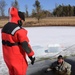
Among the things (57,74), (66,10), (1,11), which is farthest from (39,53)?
(66,10)

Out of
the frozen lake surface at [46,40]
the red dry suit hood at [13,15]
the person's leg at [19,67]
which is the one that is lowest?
the frozen lake surface at [46,40]

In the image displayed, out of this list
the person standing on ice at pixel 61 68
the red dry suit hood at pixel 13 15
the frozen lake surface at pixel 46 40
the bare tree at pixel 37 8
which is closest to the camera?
the red dry suit hood at pixel 13 15

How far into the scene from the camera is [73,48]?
9.86 m

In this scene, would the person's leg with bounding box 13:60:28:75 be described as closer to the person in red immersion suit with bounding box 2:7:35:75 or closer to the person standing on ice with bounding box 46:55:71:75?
the person in red immersion suit with bounding box 2:7:35:75

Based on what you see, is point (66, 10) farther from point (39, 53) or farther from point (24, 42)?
point (24, 42)

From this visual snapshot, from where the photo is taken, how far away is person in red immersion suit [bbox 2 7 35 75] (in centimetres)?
306

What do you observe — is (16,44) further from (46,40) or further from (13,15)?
(46,40)

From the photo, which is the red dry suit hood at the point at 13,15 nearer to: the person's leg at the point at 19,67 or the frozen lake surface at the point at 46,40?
the person's leg at the point at 19,67

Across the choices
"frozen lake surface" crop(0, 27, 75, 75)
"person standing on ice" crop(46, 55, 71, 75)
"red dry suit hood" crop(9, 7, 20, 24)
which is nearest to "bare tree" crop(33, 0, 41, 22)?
"frozen lake surface" crop(0, 27, 75, 75)

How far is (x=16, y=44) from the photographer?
3.11 metres

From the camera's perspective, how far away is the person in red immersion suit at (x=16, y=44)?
10.1 ft

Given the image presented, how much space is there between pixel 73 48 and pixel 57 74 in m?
4.25

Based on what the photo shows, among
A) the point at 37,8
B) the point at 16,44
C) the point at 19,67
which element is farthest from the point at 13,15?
the point at 37,8

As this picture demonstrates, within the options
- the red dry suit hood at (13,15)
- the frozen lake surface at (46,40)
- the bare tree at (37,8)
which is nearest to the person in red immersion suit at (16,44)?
the red dry suit hood at (13,15)
